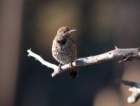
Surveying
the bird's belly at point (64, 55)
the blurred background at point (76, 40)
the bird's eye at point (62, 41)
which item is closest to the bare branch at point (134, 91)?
the bird's belly at point (64, 55)

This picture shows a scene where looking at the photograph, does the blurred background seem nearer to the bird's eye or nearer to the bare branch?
the bird's eye

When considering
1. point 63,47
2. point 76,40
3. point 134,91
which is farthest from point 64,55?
point 76,40

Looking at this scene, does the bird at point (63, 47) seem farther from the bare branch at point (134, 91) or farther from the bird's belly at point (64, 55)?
the bare branch at point (134, 91)

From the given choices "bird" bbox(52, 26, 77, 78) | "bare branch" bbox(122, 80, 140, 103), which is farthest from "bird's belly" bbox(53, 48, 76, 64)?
"bare branch" bbox(122, 80, 140, 103)

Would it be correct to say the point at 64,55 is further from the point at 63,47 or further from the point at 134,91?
the point at 134,91

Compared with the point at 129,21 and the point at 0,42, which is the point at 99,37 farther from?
the point at 0,42

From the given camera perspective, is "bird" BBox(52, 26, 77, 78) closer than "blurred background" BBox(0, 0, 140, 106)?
Yes

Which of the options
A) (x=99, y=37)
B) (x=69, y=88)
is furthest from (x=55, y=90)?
(x=99, y=37)

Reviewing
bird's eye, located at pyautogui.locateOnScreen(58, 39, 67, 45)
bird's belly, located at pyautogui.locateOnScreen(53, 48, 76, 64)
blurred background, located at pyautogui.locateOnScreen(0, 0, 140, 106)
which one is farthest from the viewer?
blurred background, located at pyautogui.locateOnScreen(0, 0, 140, 106)
